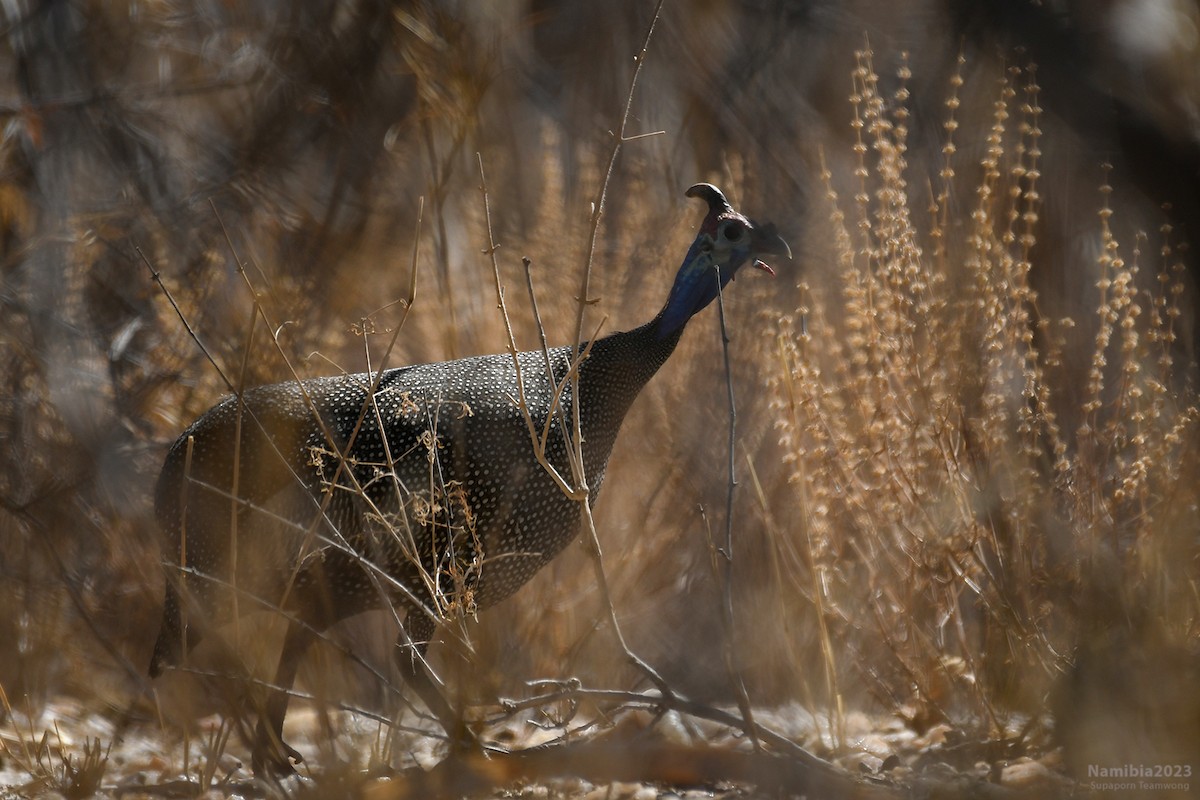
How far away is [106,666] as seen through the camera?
2586 mm

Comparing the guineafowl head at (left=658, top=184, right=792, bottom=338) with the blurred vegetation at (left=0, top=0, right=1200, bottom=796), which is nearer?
the blurred vegetation at (left=0, top=0, right=1200, bottom=796)

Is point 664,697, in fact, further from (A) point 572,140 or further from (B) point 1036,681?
(A) point 572,140

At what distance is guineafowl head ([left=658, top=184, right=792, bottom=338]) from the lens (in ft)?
8.04

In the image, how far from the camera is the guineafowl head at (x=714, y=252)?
245cm

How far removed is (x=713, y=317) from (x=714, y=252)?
794 mm

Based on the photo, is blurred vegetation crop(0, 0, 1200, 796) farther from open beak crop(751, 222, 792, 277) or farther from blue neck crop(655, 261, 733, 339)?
blue neck crop(655, 261, 733, 339)

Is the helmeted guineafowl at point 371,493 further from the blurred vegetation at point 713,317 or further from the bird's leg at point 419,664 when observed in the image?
the blurred vegetation at point 713,317

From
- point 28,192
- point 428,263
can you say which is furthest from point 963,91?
point 28,192

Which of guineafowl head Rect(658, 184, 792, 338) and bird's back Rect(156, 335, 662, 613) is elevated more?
guineafowl head Rect(658, 184, 792, 338)

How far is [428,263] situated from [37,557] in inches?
56.1

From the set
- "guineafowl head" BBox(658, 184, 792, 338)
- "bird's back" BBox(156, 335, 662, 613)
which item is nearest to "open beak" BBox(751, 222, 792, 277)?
"guineafowl head" BBox(658, 184, 792, 338)

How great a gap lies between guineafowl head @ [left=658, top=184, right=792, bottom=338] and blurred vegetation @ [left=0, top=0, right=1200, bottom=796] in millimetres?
150

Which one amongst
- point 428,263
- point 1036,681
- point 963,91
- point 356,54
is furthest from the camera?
point 963,91

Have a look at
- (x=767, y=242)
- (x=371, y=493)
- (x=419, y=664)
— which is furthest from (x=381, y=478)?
(x=767, y=242)
